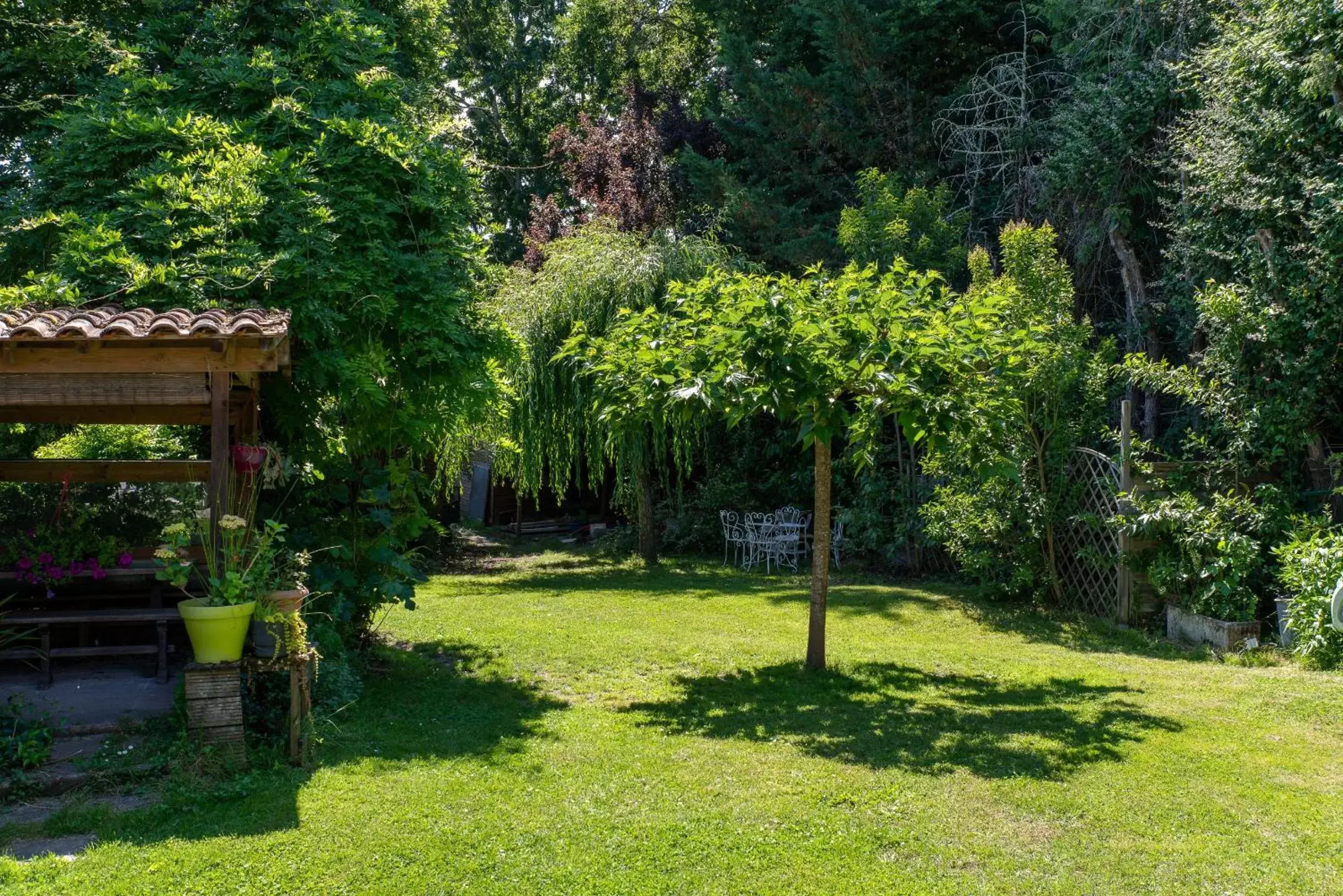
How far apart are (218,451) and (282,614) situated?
93 cm

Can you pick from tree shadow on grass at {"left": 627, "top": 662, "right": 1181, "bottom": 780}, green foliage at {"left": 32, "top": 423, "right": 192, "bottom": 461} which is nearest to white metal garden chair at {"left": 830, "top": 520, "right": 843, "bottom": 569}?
tree shadow on grass at {"left": 627, "top": 662, "right": 1181, "bottom": 780}

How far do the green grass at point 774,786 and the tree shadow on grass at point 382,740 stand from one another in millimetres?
20

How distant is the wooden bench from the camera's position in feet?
21.2

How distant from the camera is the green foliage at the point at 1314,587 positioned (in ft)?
25.5

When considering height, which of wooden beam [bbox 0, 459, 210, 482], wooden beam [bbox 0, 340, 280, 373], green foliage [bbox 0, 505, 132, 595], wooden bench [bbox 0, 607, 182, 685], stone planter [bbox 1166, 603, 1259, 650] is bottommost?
stone planter [bbox 1166, 603, 1259, 650]

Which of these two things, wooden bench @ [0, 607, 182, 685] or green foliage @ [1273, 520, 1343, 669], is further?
green foliage @ [1273, 520, 1343, 669]

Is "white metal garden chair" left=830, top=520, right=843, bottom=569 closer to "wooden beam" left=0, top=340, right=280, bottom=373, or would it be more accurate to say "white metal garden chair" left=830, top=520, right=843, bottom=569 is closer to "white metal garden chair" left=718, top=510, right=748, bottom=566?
"white metal garden chair" left=718, top=510, right=748, bottom=566

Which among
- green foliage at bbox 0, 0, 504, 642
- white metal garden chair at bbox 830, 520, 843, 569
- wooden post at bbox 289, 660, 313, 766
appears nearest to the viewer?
wooden post at bbox 289, 660, 313, 766

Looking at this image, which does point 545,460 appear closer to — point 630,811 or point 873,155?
point 873,155

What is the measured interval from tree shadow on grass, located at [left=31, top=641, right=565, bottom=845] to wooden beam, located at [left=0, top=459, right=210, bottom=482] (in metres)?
1.93

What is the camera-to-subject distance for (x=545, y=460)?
45.3ft

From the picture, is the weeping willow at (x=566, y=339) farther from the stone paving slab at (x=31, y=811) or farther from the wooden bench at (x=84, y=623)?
the stone paving slab at (x=31, y=811)

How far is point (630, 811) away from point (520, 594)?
25.4 ft

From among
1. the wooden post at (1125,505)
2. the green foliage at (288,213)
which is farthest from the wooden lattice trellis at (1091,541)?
the green foliage at (288,213)
